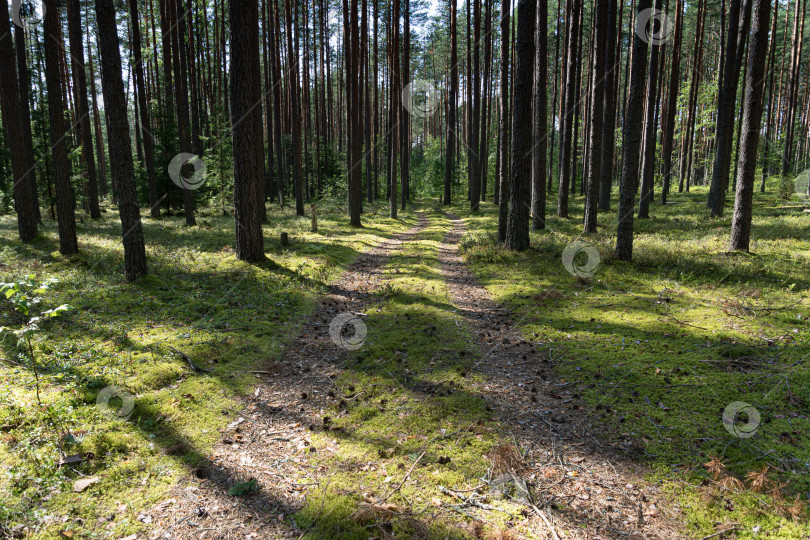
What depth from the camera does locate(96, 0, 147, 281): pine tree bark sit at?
8.72 metres

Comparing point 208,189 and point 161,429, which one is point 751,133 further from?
point 208,189

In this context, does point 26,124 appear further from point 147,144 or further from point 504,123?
point 504,123

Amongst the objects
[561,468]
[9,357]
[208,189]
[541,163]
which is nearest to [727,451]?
[561,468]

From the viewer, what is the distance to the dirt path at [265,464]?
11.1ft

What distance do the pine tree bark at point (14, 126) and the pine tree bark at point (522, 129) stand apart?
1323cm

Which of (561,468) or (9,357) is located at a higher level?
(9,357)

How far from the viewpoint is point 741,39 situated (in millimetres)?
17516

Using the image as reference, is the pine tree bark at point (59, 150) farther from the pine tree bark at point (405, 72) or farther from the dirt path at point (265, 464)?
the pine tree bark at point (405, 72)

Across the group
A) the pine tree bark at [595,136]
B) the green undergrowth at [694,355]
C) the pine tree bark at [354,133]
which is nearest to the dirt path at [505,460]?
the green undergrowth at [694,355]

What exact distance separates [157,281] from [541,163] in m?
15.3

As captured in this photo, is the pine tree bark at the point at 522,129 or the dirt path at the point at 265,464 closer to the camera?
the dirt path at the point at 265,464

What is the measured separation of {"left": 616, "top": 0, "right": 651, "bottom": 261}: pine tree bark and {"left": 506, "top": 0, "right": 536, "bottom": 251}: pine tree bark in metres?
2.66

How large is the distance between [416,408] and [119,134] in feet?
29.1

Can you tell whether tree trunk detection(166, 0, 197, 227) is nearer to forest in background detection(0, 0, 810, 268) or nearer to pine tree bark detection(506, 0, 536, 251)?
forest in background detection(0, 0, 810, 268)
